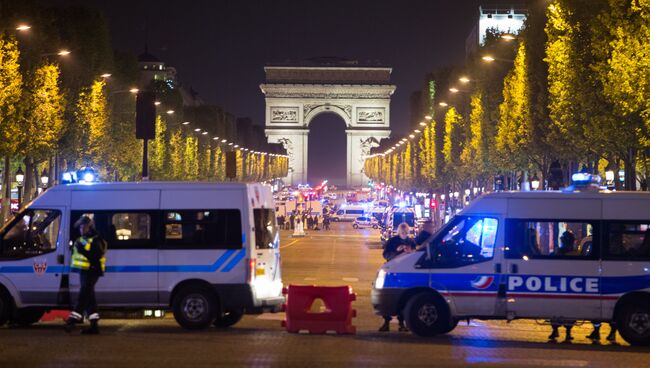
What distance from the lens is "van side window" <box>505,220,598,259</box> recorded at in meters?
20.0

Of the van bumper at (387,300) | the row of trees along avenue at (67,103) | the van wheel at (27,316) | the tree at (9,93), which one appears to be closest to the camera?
the van bumper at (387,300)

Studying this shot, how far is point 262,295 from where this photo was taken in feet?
68.6

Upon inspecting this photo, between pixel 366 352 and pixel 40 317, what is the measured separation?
6.56 meters

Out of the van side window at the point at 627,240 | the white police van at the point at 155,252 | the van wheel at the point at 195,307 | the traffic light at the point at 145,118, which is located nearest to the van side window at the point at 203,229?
the white police van at the point at 155,252

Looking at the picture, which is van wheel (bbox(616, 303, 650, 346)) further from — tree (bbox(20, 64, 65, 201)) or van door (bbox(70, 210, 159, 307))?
tree (bbox(20, 64, 65, 201))

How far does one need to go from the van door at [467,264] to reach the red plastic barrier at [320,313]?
1263 mm

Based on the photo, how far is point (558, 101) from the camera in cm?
4156

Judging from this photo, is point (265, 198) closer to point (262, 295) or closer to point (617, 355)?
point (262, 295)

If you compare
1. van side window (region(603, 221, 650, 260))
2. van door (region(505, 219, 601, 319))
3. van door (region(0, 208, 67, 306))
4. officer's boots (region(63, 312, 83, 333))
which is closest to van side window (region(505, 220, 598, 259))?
van door (region(505, 219, 601, 319))

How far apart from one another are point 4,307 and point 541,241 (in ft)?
26.2

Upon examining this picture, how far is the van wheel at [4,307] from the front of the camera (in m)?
20.8

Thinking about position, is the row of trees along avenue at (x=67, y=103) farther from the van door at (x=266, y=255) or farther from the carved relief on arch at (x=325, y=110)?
the carved relief on arch at (x=325, y=110)

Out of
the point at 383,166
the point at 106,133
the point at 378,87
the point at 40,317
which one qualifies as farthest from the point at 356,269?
the point at 378,87

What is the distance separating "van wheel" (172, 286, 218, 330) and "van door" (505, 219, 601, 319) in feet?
14.2
